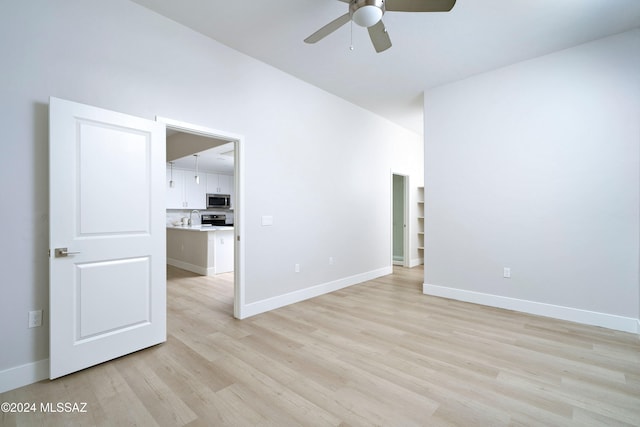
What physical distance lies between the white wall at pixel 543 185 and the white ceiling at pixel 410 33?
1.04 feet

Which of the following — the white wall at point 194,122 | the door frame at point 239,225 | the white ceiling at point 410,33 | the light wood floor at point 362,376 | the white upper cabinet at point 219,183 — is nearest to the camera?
the light wood floor at point 362,376

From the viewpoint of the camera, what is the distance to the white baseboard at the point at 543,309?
2988 millimetres

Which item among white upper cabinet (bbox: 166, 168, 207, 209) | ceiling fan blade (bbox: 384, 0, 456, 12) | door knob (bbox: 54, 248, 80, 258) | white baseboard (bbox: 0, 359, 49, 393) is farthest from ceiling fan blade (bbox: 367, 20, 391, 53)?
white upper cabinet (bbox: 166, 168, 207, 209)

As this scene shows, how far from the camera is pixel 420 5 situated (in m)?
1.93

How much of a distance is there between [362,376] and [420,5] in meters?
2.69

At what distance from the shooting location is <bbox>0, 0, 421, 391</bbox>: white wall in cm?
202

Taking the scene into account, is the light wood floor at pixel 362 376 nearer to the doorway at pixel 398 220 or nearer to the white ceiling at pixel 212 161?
the white ceiling at pixel 212 161

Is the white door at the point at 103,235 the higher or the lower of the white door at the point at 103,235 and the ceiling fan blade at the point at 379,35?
the lower

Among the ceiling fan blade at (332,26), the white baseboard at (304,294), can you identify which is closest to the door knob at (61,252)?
the white baseboard at (304,294)

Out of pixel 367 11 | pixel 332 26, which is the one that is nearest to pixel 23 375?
pixel 332 26

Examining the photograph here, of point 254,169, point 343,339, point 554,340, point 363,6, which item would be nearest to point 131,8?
point 254,169

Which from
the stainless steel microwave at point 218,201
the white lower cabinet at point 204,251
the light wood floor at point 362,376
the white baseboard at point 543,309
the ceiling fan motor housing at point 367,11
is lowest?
the light wood floor at point 362,376

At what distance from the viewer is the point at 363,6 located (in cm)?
195

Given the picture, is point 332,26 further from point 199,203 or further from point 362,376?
point 199,203
